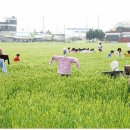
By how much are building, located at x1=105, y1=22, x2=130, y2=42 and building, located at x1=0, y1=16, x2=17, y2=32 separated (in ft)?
135

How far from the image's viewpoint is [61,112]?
6.34m

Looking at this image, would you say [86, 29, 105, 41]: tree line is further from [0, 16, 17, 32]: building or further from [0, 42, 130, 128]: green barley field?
[0, 42, 130, 128]: green barley field

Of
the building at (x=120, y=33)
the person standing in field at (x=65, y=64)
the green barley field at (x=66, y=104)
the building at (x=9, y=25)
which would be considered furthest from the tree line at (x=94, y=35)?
the green barley field at (x=66, y=104)

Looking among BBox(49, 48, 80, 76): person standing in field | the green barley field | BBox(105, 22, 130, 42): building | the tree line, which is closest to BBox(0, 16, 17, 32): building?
BBox(105, 22, 130, 42): building

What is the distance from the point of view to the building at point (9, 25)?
158 meters

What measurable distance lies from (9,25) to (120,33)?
4709 cm

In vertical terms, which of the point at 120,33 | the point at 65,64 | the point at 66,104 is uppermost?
the point at 65,64

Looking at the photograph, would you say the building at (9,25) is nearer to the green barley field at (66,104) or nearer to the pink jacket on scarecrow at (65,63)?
the pink jacket on scarecrow at (65,63)

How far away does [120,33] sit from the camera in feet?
463

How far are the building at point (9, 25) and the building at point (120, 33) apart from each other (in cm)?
4124

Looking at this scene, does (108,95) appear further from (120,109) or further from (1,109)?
(1,109)

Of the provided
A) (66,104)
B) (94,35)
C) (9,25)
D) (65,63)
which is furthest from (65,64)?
(9,25)

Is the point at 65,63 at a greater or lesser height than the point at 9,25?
lesser

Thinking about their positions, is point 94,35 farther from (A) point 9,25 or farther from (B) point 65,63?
Result: (B) point 65,63
